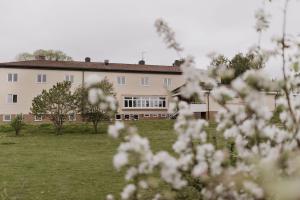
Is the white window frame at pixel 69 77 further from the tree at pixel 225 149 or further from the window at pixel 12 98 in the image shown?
the tree at pixel 225 149

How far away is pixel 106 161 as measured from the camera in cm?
1848

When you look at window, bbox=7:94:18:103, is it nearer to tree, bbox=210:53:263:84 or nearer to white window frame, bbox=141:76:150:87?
white window frame, bbox=141:76:150:87

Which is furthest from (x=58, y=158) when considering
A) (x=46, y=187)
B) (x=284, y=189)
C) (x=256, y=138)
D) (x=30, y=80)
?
(x=30, y=80)

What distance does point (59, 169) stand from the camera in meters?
16.3

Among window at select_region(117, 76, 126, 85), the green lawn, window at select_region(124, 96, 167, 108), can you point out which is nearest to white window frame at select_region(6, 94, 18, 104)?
window at select_region(117, 76, 126, 85)

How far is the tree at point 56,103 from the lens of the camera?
1347 inches

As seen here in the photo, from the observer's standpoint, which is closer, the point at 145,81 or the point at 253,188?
the point at 253,188

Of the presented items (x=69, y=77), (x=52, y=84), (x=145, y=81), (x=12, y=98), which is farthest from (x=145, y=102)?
(x=12, y=98)

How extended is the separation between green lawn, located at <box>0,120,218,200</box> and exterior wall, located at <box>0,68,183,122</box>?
77.3 ft

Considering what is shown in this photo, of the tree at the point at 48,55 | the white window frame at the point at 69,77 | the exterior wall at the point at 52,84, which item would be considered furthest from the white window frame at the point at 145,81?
the tree at the point at 48,55

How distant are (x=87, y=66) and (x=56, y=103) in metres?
19.9

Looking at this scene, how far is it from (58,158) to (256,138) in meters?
16.7

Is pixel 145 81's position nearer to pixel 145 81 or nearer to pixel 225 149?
pixel 145 81

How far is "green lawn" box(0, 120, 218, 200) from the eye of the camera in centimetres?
1226
